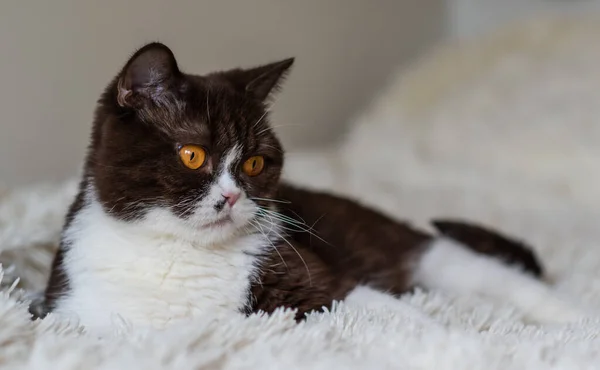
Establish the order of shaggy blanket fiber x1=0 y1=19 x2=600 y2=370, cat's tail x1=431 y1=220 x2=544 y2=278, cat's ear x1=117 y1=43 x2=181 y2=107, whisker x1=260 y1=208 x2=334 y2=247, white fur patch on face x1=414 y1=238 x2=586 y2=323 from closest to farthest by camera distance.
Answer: shaggy blanket fiber x1=0 y1=19 x2=600 y2=370 → cat's ear x1=117 y1=43 x2=181 y2=107 → whisker x1=260 y1=208 x2=334 y2=247 → white fur patch on face x1=414 y1=238 x2=586 y2=323 → cat's tail x1=431 y1=220 x2=544 y2=278

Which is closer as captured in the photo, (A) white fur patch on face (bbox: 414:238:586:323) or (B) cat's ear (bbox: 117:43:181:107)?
(B) cat's ear (bbox: 117:43:181:107)

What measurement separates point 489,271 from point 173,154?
751 millimetres

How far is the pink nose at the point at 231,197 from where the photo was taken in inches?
35.9

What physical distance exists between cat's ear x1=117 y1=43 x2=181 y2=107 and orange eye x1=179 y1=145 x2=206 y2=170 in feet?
0.33

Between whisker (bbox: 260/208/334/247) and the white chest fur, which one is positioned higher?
whisker (bbox: 260/208/334/247)

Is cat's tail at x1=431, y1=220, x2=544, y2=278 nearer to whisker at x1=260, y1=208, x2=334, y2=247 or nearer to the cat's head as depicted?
whisker at x1=260, y1=208, x2=334, y2=247

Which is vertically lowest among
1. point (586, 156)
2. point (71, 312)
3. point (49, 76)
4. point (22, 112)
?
point (71, 312)

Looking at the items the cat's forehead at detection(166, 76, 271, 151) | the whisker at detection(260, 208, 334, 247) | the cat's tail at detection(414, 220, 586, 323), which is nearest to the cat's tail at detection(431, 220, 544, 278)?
the cat's tail at detection(414, 220, 586, 323)

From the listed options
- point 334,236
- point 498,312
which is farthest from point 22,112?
point 498,312

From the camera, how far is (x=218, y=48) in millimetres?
2324

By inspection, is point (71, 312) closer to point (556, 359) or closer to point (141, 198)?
point (141, 198)

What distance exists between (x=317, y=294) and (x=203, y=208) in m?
0.24

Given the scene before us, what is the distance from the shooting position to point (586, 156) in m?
2.05

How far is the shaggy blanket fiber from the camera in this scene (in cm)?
77
